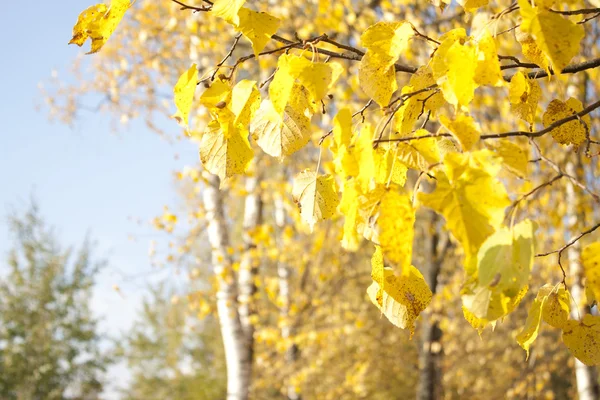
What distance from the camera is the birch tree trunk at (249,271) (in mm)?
3967

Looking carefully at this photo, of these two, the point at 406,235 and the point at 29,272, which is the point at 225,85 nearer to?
the point at 406,235

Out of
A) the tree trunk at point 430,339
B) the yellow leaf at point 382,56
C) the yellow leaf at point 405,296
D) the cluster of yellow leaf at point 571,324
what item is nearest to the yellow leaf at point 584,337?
the cluster of yellow leaf at point 571,324

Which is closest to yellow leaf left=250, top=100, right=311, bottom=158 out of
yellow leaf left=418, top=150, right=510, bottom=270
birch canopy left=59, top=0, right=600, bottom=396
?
birch canopy left=59, top=0, right=600, bottom=396

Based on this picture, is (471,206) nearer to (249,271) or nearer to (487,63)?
(487,63)

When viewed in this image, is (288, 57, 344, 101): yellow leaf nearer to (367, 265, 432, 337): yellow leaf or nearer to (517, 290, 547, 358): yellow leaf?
(367, 265, 432, 337): yellow leaf

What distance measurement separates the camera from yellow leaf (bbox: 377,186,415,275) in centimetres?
62

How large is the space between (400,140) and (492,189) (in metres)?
0.18

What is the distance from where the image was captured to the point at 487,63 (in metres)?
0.74

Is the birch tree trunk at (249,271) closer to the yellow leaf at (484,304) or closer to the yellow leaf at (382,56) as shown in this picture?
the yellow leaf at (382,56)

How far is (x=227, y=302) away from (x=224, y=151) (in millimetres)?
3054

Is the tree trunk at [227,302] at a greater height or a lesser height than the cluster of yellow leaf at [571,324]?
greater

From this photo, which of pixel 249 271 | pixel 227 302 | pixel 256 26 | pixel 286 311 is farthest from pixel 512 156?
pixel 286 311

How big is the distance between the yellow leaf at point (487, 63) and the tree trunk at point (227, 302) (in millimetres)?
3211

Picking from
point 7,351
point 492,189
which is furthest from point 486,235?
point 7,351
